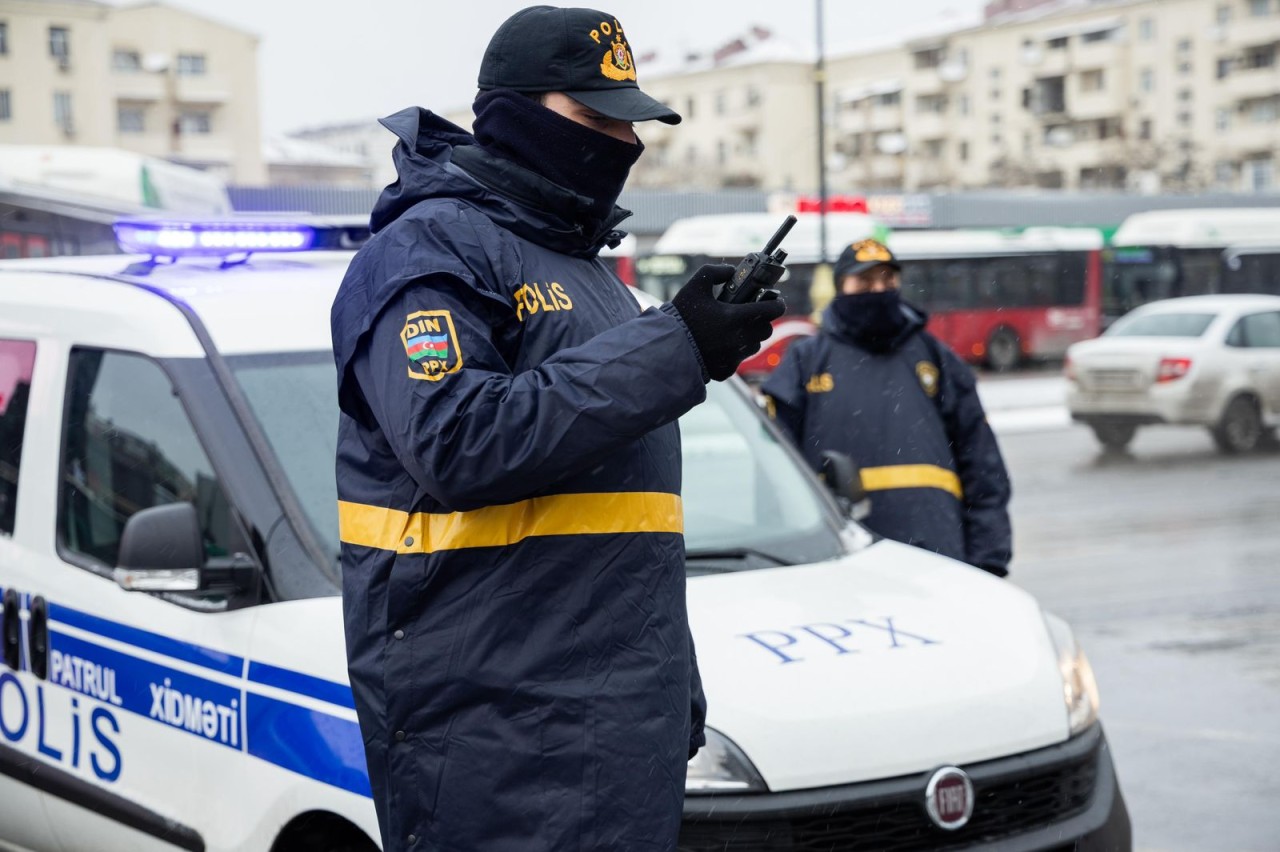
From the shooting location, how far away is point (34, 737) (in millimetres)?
3621

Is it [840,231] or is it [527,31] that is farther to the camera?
[840,231]

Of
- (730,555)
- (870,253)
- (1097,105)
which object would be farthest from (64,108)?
(730,555)

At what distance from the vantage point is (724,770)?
9.39 ft

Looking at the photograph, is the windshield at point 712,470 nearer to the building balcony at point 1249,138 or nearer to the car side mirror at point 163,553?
the car side mirror at point 163,553

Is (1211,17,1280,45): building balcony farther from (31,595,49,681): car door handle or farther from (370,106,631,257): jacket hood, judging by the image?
(370,106,631,257): jacket hood

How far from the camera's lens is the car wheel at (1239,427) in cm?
1636

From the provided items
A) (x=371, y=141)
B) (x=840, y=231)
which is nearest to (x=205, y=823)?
(x=840, y=231)

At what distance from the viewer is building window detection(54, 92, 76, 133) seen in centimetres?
6694

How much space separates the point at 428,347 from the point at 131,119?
83.2 metres

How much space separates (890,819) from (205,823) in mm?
1406

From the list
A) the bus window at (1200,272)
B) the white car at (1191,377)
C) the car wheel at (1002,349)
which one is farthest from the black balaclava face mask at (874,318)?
the bus window at (1200,272)

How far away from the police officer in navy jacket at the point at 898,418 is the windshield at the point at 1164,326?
41.8 ft

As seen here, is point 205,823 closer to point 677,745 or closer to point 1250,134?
point 677,745

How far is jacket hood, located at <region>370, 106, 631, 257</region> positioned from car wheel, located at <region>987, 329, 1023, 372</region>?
104ft
